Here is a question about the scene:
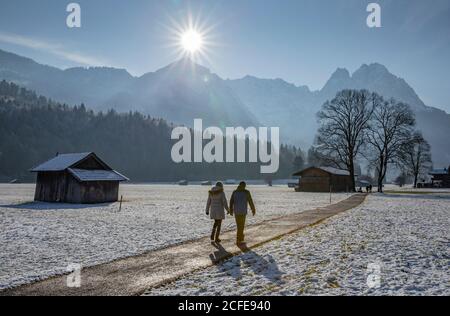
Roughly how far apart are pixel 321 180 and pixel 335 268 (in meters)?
50.9

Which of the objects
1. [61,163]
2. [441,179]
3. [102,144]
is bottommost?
[61,163]

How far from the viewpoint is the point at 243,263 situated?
926cm

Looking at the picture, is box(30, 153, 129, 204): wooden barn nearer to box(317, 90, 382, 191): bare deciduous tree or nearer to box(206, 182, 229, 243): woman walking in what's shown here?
box(206, 182, 229, 243): woman walking

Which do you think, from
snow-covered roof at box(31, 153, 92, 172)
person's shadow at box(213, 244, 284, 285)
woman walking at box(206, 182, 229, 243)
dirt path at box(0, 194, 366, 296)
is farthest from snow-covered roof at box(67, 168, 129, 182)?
person's shadow at box(213, 244, 284, 285)

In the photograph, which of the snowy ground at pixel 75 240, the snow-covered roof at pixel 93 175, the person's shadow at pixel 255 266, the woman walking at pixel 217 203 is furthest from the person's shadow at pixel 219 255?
the snow-covered roof at pixel 93 175

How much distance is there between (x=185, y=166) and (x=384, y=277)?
150 m

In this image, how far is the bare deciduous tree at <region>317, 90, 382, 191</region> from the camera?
53500mm

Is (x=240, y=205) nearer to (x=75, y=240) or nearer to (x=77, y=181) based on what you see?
(x=75, y=240)

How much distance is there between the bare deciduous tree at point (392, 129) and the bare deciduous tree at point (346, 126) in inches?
69.6

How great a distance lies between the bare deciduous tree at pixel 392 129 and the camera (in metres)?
51.1

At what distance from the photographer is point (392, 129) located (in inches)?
2051

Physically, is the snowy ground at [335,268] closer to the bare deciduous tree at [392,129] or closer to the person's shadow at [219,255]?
the person's shadow at [219,255]

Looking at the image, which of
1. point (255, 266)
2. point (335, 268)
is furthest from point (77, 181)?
point (335, 268)
